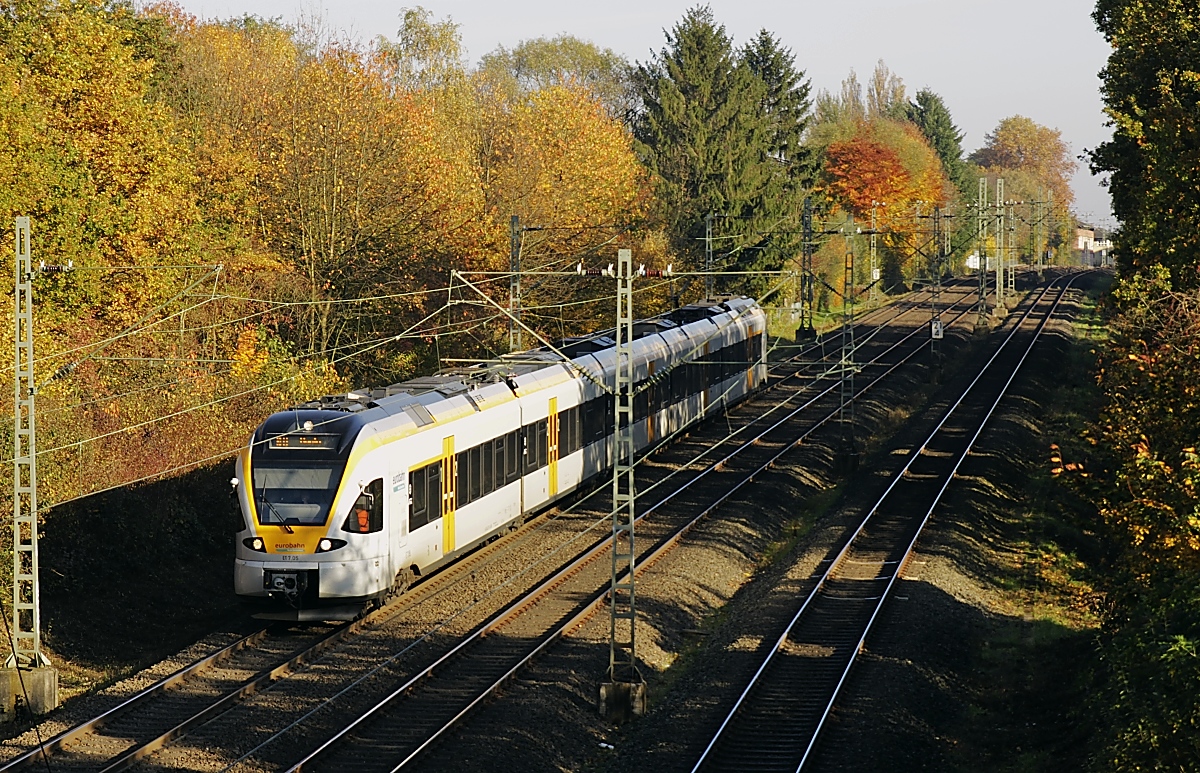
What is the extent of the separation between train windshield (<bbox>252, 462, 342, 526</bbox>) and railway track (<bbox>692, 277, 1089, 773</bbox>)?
21.1ft

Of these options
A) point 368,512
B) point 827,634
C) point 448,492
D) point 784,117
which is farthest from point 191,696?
point 784,117

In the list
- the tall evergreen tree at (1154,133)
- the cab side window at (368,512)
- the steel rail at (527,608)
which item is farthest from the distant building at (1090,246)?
the cab side window at (368,512)

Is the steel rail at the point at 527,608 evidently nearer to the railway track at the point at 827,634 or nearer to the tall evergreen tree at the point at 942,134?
the railway track at the point at 827,634

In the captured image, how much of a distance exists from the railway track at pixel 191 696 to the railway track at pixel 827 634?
4.72 metres

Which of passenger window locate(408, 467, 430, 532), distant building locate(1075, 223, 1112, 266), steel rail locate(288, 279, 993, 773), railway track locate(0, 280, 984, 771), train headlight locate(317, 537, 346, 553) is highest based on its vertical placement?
distant building locate(1075, 223, 1112, 266)

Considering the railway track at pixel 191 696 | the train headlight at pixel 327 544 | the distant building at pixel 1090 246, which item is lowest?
the railway track at pixel 191 696

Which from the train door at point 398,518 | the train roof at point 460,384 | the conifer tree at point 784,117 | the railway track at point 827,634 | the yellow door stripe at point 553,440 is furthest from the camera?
the conifer tree at point 784,117

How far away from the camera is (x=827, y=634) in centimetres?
2212

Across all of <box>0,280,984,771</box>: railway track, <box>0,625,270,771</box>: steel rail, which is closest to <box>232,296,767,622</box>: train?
<box>0,280,984,771</box>: railway track

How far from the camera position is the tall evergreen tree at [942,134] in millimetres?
130750

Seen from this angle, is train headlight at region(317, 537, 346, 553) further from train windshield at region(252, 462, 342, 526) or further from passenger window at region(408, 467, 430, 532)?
passenger window at region(408, 467, 430, 532)

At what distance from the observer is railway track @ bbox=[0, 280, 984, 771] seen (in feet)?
52.0

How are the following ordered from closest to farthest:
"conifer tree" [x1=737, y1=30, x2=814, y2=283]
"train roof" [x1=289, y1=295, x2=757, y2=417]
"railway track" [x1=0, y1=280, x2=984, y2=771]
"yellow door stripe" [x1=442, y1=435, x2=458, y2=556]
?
1. "railway track" [x1=0, y1=280, x2=984, y2=771]
2. "train roof" [x1=289, y1=295, x2=757, y2=417]
3. "yellow door stripe" [x1=442, y1=435, x2=458, y2=556]
4. "conifer tree" [x1=737, y1=30, x2=814, y2=283]

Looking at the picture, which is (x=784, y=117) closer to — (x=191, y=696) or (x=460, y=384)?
(x=460, y=384)
